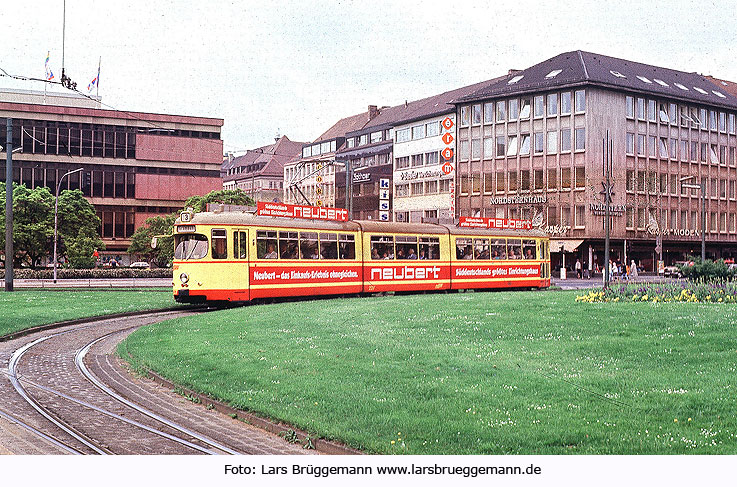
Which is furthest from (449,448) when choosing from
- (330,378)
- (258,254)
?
(258,254)

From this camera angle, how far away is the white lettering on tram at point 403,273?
115ft

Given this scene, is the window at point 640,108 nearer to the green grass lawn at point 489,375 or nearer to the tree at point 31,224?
the tree at point 31,224

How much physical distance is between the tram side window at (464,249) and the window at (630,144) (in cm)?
4584

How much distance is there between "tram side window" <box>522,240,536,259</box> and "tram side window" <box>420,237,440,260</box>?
256 inches

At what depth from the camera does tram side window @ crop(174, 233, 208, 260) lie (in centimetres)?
2903

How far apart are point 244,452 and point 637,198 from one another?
7622cm

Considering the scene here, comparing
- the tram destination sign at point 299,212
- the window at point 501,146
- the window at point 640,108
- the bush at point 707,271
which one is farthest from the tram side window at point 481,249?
the window at point 501,146

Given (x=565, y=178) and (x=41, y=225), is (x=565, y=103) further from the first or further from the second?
(x=41, y=225)

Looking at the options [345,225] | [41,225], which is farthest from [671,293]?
[41,225]

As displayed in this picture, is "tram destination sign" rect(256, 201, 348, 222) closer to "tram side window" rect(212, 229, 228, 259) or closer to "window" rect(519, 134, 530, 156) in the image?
"tram side window" rect(212, 229, 228, 259)

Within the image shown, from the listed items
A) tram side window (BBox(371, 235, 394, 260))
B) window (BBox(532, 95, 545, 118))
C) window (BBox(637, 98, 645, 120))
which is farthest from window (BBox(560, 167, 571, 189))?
tram side window (BBox(371, 235, 394, 260))

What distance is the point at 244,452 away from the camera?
30.9 feet

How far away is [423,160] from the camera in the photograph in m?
99.0
